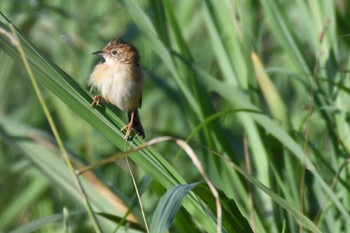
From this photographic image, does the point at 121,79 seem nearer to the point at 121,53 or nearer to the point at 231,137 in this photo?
the point at 121,53

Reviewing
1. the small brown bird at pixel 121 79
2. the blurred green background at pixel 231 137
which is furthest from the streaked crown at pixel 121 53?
the blurred green background at pixel 231 137

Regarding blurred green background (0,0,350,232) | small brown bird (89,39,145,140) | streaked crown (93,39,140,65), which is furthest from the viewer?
streaked crown (93,39,140,65)

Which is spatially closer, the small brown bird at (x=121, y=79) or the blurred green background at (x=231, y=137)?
the blurred green background at (x=231, y=137)

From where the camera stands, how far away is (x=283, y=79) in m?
5.59

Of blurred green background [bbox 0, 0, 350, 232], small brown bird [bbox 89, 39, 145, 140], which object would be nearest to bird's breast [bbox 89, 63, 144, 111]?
small brown bird [bbox 89, 39, 145, 140]

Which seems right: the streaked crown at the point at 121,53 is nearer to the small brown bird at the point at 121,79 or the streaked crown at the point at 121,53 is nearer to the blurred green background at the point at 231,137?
the small brown bird at the point at 121,79

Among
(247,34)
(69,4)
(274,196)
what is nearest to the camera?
(274,196)

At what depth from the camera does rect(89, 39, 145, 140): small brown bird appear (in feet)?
10.9

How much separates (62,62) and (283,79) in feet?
4.88

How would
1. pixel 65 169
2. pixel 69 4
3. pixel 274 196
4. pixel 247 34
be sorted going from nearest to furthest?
pixel 274 196
pixel 65 169
pixel 247 34
pixel 69 4

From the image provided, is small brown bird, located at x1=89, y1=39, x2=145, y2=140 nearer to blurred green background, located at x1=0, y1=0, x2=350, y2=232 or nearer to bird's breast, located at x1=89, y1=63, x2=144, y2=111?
bird's breast, located at x1=89, y1=63, x2=144, y2=111

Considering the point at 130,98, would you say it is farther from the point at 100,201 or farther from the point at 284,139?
the point at 284,139

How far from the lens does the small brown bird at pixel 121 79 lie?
10.9 ft

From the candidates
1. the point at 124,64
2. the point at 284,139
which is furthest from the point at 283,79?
the point at 284,139
